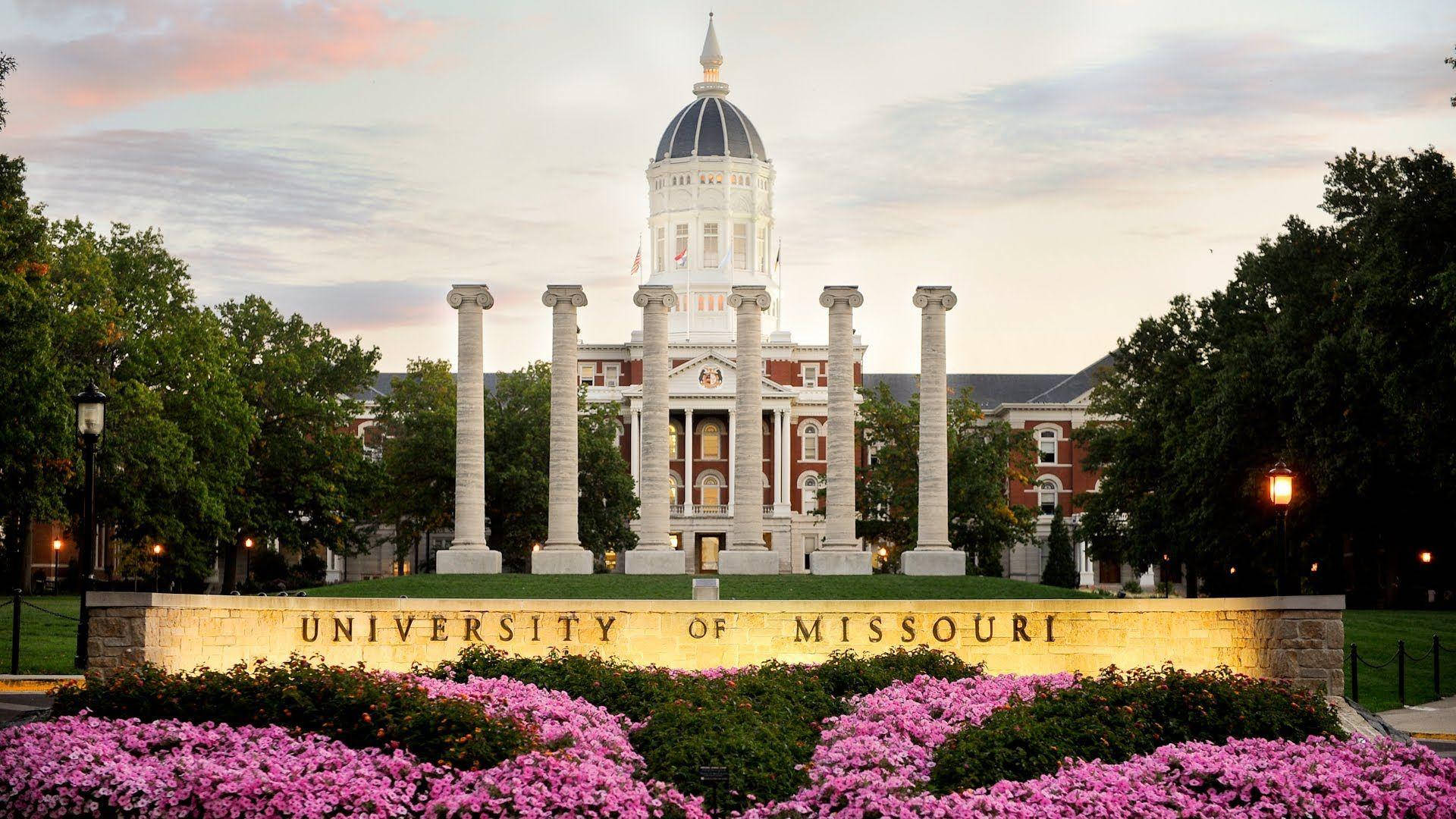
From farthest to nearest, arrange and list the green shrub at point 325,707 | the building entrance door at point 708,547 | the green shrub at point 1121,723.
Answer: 1. the building entrance door at point 708,547
2. the green shrub at point 1121,723
3. the green shrub at point 325,707

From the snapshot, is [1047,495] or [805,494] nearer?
[805,494]

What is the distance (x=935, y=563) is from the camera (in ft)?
196

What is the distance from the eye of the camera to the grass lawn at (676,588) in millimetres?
49812

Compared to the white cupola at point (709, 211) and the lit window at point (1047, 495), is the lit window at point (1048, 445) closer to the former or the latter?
the lit window at point (1047, 495)

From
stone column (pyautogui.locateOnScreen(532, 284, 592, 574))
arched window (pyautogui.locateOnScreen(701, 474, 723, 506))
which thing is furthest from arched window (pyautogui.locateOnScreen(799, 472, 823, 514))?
stone column (pyautogui.locateOnScreen(532, 284, 592, 574))

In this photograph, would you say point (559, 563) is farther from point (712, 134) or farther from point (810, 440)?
point (712, 134)

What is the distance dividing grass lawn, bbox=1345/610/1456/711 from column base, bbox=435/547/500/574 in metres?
29.6

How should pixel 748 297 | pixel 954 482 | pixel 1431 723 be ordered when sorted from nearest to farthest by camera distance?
pixel 1431 723 → pixel 748 297 → pixel 954 482

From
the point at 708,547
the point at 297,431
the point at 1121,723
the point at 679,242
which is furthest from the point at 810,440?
Answer: the point at 1121,723

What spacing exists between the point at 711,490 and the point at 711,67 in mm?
41376

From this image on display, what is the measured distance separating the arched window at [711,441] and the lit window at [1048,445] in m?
24.0

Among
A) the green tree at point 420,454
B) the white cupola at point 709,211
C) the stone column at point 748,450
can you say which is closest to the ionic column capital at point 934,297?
the stone column at point 748,450

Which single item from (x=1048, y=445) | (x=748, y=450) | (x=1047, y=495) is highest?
(x=1048, y=445)

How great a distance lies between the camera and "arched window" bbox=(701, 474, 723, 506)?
115m
